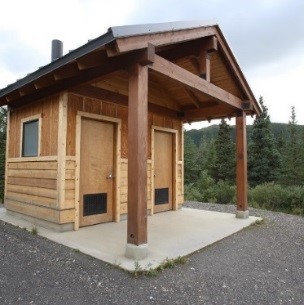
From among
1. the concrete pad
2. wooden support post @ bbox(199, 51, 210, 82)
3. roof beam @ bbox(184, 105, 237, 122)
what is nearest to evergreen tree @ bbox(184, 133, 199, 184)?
roof beam @ bbox(184, 105, 237, 122)

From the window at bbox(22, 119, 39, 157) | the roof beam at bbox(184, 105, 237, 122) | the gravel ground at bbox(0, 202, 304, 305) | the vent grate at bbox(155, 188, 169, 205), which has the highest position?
the roof beam at bbox(184, 105, 237, 122)

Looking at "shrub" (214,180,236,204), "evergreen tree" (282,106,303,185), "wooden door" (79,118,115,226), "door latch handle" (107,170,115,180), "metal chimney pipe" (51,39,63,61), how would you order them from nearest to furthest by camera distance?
"wooden door" (79,118,115,226) → "door latch handle" (107,170,115,180) → "metal chimney pipe" (51,39,63,61) → "shrub" (214,180,236,204) → "evergreen tree" (282,106,303,185)

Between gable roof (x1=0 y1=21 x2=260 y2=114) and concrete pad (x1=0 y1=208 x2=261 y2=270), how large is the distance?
9.01 feet

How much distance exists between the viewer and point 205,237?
16.4 ft

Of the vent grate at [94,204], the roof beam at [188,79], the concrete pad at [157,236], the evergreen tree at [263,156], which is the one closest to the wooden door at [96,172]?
the vent grate at [94,204]

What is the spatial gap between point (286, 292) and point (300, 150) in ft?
106

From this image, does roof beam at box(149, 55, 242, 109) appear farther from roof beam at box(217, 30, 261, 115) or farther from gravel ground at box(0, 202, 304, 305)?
gravel ground at box(0, 202, 304, 305)

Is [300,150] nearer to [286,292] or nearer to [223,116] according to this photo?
[223,116]

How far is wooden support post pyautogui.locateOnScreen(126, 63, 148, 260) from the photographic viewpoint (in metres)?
3.74

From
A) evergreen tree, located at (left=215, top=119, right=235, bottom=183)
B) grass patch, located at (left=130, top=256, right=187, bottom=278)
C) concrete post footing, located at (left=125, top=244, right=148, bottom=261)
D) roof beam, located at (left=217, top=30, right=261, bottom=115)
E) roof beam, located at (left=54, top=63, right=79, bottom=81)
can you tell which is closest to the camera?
grass patch, located at (left=130, top=256, right=187, bottom=278)

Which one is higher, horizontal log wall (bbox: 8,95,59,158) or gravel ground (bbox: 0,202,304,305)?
horizontal log wall (bbox: 8,95,59,158)

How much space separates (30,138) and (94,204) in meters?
2.19

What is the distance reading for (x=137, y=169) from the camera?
3.80 metres

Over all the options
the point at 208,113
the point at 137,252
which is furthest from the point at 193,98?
the point at 137,252
